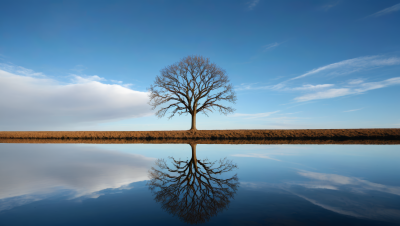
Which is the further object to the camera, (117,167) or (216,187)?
(117,167)

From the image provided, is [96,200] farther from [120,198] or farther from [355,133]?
[355,133]

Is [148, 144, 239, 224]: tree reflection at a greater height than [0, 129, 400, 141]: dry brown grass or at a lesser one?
lesser

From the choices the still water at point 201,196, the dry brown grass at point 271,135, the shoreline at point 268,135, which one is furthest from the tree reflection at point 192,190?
the dry brown grass at point 271,135

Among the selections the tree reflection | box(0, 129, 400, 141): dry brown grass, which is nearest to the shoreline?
box(0, 129, 400, 141): dry brown grass

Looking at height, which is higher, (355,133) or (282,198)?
(355,133)

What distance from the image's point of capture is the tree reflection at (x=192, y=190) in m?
4.84

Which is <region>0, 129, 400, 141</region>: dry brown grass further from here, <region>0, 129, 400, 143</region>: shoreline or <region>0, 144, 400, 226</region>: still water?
<region>0, 144, 400, 226</region>: still water

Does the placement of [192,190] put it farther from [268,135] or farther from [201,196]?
[268,135]

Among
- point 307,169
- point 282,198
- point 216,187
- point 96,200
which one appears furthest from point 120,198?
point 307,169

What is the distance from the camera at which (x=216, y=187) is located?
259 inches

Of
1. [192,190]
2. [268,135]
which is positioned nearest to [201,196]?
[192,190]

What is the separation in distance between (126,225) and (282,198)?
12.8ft

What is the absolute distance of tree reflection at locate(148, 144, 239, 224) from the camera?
484 centimetres

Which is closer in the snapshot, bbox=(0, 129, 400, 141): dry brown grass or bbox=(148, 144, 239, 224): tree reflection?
bbox=(148, 144, 239, 224): tree reflection
